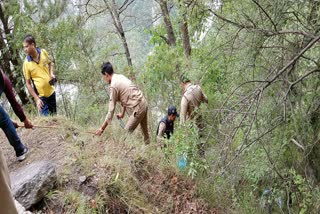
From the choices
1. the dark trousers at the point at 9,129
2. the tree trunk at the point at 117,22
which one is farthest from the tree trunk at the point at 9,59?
the tree trunk at the point at 117,22

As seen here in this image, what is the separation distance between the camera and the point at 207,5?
428cm

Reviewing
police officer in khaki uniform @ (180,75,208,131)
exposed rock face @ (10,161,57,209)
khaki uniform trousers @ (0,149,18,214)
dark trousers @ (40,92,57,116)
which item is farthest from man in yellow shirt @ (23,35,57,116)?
khaki uniform trousers @ (0,149,18,214)

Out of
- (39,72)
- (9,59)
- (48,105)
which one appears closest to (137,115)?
(48,105)

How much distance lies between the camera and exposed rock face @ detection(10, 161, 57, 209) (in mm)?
4091

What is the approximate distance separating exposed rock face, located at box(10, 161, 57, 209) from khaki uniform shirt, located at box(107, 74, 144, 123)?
5.25 feet

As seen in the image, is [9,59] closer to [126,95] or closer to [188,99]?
[126,95]

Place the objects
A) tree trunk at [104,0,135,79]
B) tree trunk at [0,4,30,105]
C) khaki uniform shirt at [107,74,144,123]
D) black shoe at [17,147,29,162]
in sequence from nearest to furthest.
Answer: black shoe at [17,147,29,162] < khaki uniform shirt at [107,74,144,123] < tree trunk at [0,4,30,105] < tree trunk at [104,0,135,79]

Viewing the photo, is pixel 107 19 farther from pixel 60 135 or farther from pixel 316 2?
pixel 316 2

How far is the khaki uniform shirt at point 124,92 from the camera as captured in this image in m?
5.77

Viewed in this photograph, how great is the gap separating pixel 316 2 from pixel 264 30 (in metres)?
0.49

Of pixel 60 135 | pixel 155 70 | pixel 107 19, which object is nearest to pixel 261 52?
pixel 60 135

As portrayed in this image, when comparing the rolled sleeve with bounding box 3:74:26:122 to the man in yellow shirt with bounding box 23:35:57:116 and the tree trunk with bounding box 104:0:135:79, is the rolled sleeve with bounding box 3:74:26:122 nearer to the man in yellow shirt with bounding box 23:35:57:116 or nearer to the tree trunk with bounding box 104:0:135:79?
the man in yellow shirt with bounding box 23:35:57:116

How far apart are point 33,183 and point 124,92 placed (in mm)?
2098

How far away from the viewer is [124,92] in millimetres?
5895
